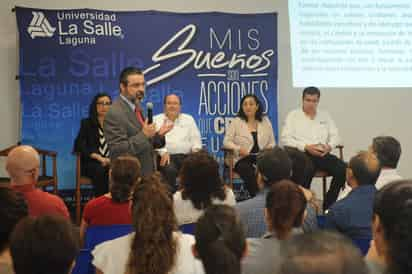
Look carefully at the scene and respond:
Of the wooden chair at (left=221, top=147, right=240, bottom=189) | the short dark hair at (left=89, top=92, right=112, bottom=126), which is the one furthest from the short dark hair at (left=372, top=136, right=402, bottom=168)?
the short dark hair at (left=89, top=92, right=112, bottom=126)

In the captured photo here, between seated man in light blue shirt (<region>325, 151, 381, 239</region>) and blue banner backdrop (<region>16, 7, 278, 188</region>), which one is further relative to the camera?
blue banner backdrop (<region>16, 7, 278, 188</region>)

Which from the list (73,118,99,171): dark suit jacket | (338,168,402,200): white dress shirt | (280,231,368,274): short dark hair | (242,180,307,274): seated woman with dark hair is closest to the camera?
(280,231,368,274): short dark hair

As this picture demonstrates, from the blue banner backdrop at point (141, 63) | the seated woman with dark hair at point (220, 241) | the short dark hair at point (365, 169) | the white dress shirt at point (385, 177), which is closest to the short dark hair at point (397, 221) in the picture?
the seated woman with dark hair at point (220, 241)

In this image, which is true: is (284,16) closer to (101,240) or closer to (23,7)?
(23,7)

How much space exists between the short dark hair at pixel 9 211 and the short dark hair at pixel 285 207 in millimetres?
1012

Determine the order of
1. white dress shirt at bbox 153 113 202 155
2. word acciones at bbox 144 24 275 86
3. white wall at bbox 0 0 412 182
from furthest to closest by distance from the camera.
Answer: word acciones at bbox 144 24 275 86 < white wall at bbox 0 0 412 182 < white dress shirt at bbox 153 113 202 155

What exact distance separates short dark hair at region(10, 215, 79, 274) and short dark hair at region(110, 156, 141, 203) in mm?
1613

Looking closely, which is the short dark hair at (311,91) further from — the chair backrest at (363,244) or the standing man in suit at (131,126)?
the chair backrest at (363,244)

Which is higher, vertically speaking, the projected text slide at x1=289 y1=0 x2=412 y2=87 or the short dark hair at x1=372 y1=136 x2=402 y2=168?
the projected text slide at x1=289 y1=0 x2=412 y2=87

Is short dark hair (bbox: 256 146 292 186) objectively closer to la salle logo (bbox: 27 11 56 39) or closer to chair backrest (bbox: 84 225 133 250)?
chair backrest (bbox: 84 225 133 250)

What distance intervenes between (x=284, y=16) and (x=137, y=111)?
3005 mm

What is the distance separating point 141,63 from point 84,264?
12.3ft

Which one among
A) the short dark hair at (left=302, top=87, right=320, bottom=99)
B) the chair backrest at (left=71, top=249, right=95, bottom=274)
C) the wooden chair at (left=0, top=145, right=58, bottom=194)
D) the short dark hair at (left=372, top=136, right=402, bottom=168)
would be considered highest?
the short dark hair at (left=302, top=87, right=320, bottom=99)

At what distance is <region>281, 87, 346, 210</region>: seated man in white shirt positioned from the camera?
224 inches
